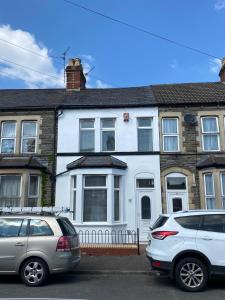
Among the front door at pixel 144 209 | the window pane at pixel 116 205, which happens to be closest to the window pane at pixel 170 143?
the front door at pixel 144 209

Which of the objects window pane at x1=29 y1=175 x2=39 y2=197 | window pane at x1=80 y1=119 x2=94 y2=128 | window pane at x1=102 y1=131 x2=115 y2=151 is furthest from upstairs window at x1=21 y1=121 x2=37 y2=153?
window pane at x1=102 y1=131 x2=115 y2=151

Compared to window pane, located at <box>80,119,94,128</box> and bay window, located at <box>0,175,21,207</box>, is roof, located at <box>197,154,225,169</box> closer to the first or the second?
window pane, located at <box>80,119,94,128</box>

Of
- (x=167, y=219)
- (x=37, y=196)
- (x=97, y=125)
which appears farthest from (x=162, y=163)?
(x=167, y=219)

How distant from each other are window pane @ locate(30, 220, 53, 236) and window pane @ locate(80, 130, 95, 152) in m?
8.15

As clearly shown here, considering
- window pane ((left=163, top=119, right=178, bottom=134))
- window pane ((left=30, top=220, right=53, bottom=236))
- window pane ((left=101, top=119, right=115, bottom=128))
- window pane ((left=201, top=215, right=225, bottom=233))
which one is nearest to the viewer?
window pane ((left=201, top=215, right=225, bottom=233))

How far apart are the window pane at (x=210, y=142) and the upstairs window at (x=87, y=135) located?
214 inches

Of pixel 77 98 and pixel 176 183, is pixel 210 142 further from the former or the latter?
pixel 77 98

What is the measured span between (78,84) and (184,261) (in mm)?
13471

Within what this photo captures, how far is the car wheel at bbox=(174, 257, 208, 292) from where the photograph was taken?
7.12 m

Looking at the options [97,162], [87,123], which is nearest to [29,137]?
[87,123]

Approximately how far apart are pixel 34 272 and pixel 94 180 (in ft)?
24.9

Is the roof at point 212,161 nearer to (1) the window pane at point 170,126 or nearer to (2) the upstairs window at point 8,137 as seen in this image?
(1) the window pane at point 170,126

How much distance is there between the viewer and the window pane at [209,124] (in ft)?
51.9

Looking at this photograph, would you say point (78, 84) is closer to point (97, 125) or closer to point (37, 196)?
point (97, 125)
